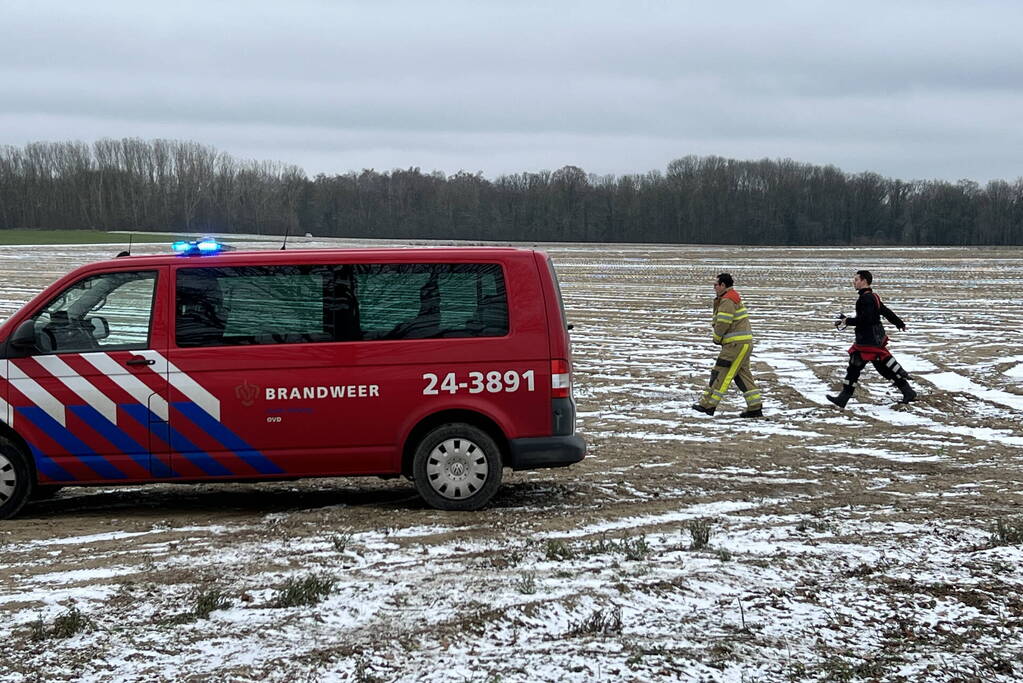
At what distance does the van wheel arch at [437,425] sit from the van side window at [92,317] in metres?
2.02

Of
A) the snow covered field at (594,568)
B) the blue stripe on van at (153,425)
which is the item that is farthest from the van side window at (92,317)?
the snow covered field at (594,568)

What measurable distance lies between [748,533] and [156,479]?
13.7ft

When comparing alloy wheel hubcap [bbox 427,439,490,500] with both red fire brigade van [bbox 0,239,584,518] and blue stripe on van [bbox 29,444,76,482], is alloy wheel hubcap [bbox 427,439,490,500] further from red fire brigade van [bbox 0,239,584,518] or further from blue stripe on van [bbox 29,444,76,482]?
blue stripe on van [bbox 29,444,76,482]

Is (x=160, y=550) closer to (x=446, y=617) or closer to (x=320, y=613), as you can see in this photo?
(x=320, y=613)

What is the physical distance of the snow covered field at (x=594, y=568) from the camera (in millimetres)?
5230

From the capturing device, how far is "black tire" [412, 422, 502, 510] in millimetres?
8438

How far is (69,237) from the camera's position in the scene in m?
75.1

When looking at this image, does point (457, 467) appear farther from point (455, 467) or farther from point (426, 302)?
point (426, 302)

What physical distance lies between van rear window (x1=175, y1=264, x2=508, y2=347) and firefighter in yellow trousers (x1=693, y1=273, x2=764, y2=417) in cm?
570

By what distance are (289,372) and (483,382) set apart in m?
1.39

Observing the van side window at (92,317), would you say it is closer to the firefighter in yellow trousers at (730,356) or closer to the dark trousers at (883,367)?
the firefighter in yellow trousers at (730,356)

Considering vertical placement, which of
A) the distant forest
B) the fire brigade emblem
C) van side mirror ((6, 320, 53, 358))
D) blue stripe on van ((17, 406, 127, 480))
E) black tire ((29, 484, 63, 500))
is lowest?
black tire ((29, 484, 63, 500))

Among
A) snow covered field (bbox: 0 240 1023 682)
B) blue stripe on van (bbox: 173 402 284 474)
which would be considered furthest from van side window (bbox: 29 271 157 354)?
snow covered field (bbox: 0 240 1023 682)

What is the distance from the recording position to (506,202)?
406 feet
